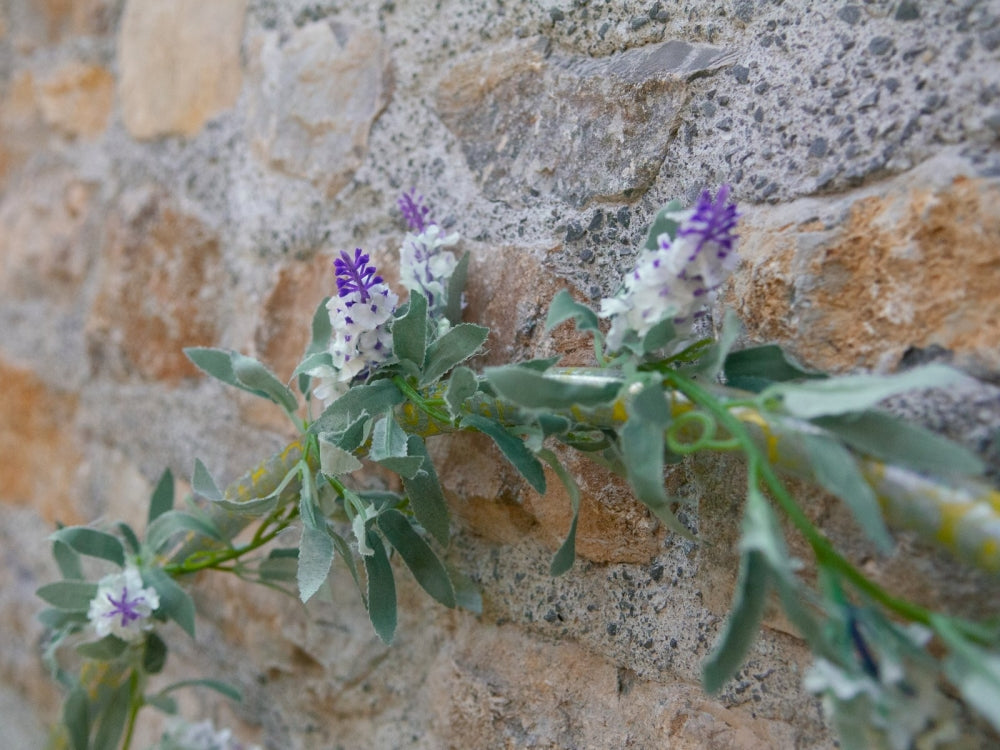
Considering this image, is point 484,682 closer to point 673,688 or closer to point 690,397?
point 673,688

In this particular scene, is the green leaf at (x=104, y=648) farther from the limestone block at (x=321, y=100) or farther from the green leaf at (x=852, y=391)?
the green leaf at (x=852, y=391)

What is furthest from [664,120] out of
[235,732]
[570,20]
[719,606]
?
[235,732]

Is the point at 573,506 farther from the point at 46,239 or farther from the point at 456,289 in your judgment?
the point at 46,239

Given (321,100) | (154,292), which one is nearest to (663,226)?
(321,100)

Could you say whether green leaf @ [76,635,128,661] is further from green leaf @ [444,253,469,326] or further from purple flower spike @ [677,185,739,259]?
purple flower spike @ [677,185,739,259]

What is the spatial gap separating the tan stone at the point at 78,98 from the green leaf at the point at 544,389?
3.48 ft

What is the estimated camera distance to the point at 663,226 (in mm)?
614

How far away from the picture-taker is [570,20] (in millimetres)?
768

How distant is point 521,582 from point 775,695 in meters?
0.25

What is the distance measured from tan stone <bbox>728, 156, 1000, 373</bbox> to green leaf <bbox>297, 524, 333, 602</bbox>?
0.36 m

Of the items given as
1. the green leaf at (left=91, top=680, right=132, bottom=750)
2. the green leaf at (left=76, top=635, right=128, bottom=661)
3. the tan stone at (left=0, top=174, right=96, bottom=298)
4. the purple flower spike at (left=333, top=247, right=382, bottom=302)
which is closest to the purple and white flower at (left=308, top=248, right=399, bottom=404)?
the purple flower spike at (left=333, top=247, right=382, bottom=302)

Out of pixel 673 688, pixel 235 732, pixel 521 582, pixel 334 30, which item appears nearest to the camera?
pixel 673 688

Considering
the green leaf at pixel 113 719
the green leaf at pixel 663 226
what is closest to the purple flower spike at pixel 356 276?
the green leaf at pixel 663 226

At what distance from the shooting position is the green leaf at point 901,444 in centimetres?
46
